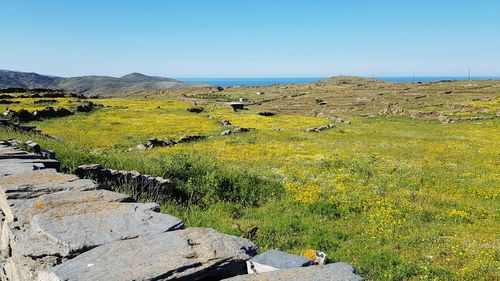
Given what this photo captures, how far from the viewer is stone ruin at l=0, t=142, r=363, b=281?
443 cm

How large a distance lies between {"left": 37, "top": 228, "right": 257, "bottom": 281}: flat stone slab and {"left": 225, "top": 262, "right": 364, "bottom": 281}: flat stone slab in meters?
0.39

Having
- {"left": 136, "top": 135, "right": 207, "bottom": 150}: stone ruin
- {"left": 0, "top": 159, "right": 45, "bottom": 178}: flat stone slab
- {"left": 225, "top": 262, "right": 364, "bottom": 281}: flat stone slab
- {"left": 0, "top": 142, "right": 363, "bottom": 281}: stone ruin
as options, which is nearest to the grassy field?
{"left": 136, "top": 135, "right": 207, "bottom": 150}: stone ruin

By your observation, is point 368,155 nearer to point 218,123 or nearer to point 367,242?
point 367,242

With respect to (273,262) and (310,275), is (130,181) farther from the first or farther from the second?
(310,275)

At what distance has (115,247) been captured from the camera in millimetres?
4969

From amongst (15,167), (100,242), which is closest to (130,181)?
(15,167)

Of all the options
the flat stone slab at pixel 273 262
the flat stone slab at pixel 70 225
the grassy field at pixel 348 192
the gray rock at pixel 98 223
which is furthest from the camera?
the grassy field at pixel 348 192

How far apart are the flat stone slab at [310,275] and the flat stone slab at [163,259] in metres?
0.39

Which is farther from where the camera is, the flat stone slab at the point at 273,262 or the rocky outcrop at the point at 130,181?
Result: the rocky outcrop at the point at 130,181

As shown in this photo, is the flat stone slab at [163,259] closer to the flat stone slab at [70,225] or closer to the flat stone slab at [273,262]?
the flat stone slab at [273,262]

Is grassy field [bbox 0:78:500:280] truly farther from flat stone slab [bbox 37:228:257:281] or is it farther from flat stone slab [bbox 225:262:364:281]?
flat stone slab [bbox 37:228:257:281]

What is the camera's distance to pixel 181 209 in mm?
11898

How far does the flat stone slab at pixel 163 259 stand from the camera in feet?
14.1

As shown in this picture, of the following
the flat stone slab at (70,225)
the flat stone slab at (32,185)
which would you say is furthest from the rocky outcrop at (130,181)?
the flat stone slab at (70,225)
